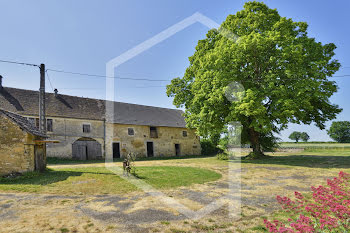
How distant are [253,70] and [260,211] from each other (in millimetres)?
13569

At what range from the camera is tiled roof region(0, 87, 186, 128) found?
2111cm

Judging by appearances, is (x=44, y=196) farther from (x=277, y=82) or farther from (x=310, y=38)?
(x=310, y=38)

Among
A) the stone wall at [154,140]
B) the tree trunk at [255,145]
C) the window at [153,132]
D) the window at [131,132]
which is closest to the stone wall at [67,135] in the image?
the stone wall at [154,140]

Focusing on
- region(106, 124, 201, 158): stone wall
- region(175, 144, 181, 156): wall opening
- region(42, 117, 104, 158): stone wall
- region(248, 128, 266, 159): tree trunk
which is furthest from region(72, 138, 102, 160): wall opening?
region(248, 128, 266, 159): tree trunk

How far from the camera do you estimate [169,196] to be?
6.55 m

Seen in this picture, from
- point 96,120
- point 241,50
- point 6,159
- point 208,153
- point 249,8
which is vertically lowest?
point 208,153

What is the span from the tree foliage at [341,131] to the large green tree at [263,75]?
95257 millimetres

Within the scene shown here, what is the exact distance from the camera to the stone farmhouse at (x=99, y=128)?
21469mm

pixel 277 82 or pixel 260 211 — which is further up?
pixel 277 82

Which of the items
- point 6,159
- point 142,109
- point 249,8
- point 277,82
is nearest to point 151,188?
point 6,159

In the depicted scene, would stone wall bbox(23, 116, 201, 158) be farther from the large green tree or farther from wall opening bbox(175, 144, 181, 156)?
the large green tree

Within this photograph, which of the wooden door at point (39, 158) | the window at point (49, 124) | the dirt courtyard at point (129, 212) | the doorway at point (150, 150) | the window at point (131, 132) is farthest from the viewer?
the doorway at point (150, 150)

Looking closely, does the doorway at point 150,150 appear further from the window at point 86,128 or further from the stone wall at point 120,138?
the window at point 86,128

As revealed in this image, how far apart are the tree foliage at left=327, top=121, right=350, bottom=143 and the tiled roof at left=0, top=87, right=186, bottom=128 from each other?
9382 cm
